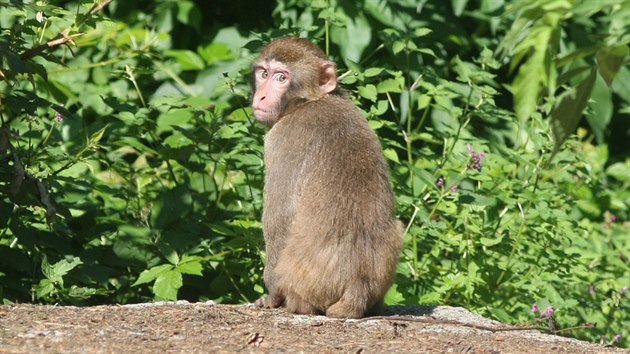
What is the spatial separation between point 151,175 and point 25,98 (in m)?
1.72

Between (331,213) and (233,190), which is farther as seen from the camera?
(233,190)

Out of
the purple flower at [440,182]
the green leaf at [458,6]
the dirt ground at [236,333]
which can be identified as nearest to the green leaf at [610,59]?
the dirt ground at [236,333]

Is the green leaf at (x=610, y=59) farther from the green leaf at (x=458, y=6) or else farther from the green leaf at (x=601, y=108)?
the green leaf at (x=601, y=108)

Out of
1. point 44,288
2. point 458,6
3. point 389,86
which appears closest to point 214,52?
point 458,6

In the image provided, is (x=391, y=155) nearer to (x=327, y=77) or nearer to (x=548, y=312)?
(x=327, y=77)

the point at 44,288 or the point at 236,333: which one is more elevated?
the point at 236,333

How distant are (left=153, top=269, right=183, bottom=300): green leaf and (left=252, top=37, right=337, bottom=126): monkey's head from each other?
38.9 inches

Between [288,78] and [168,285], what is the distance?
1331mm

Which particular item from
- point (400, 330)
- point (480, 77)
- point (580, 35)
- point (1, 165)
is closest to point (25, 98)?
point (1, 165)

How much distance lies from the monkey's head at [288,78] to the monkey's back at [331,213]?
1.35 feet

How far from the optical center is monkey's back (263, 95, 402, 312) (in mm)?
5551

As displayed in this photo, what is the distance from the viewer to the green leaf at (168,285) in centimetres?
620

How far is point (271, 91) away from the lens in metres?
6.38

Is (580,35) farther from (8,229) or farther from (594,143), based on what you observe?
(8,229)
